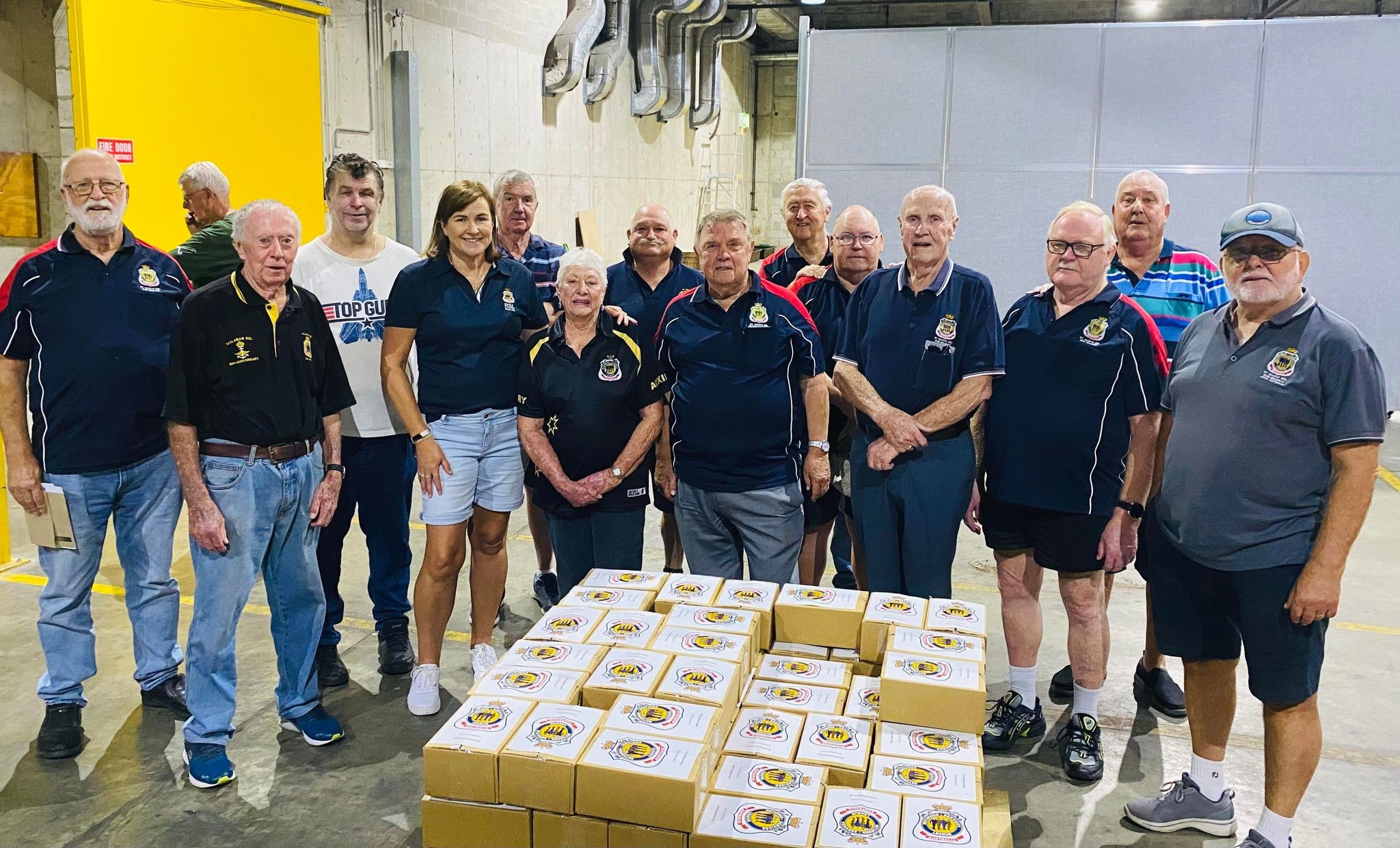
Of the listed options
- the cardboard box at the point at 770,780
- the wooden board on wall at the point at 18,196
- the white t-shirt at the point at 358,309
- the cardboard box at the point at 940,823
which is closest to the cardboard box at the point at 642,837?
the cardboard box at the point at 770,780

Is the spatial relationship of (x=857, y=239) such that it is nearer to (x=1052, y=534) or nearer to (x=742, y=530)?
(x=742, y=530)

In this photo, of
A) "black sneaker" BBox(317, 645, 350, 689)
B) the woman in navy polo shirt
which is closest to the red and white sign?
the woman in navy polo shirt

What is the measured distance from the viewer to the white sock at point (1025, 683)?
358cm

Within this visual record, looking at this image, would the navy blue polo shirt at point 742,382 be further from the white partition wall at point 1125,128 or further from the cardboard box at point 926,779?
the white partition wall at point 1125,128

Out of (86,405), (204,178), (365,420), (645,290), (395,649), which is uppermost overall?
(204,178)

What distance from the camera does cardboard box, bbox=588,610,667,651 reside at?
2.67m

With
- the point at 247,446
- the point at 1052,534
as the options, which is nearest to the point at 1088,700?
the point at 1052,534

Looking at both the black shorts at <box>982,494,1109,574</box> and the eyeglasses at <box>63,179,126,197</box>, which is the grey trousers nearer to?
the black shorts at <box>982,494,1109,574</box>

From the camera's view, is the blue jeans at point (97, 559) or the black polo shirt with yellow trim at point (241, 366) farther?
the blue jeans at point (97, 559)

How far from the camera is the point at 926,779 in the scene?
7.20 feet

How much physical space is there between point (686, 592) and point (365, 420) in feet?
5.23

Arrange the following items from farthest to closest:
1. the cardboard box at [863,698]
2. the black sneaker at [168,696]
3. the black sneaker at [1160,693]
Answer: the black sneaker at [1160,693]
the black sneaker at [168,696]
the cardboard box at [863,698]

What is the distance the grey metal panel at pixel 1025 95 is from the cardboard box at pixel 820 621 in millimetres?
5565

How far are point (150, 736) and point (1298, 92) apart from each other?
802 cm
